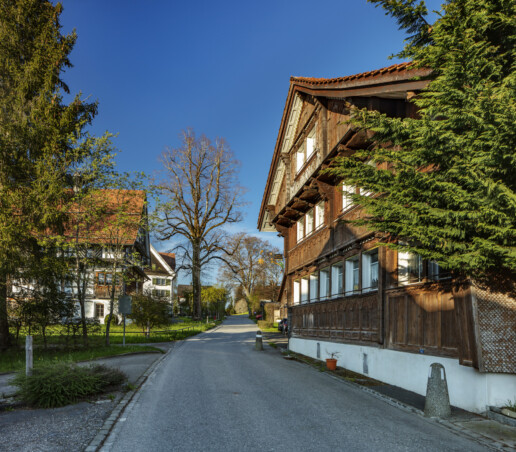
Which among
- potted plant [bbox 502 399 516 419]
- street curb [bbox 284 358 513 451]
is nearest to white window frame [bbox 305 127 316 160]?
street curb [bbox 284 358 513 451]

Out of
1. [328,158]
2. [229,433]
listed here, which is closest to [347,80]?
[328,158]

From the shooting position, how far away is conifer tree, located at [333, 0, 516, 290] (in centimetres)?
698

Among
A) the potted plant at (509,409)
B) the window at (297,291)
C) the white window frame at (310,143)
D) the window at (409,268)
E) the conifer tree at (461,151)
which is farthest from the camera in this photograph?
the window at (297,291)

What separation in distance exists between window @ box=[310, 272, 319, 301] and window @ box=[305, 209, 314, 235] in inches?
75.8

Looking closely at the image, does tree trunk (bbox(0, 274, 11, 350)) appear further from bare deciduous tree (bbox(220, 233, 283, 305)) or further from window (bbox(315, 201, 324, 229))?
bare deciduous tree (bbox(220, 233, 283, 305))

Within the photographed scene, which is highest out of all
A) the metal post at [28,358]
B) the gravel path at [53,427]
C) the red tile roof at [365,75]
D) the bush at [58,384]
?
the red tile roof at [365,75]

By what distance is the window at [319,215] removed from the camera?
63.3 ft

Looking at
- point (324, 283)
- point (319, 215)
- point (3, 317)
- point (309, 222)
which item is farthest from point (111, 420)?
point (309, 222)

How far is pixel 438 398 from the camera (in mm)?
7730

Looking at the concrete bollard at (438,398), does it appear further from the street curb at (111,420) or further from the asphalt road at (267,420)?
the street curb at (111,420)

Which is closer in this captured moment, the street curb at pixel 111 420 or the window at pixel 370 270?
the street curb at pixel 111 420

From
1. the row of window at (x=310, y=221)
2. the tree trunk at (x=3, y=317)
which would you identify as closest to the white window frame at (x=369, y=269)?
the row of window at (x=310, y=221)

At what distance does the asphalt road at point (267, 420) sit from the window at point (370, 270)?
10.3ft

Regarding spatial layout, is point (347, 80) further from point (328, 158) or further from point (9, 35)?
point (9, 35)
